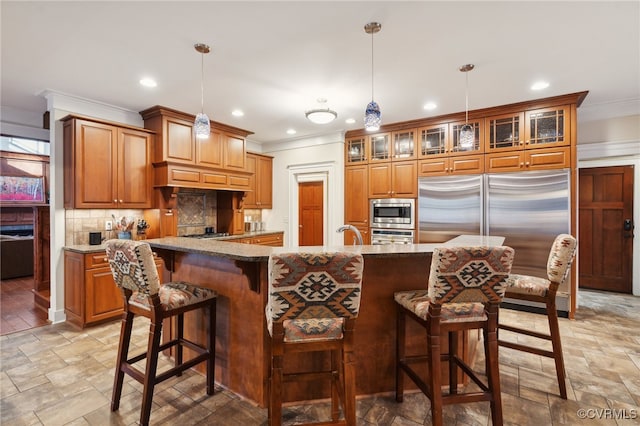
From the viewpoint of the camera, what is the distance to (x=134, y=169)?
13.1 ft

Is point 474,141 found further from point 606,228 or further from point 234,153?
point 234,153

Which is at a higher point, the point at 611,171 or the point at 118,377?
the point at 611,171

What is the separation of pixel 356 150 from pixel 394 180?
0.88 m

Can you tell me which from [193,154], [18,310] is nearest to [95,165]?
[193,154]

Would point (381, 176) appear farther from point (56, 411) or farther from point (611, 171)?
point (56, 411)

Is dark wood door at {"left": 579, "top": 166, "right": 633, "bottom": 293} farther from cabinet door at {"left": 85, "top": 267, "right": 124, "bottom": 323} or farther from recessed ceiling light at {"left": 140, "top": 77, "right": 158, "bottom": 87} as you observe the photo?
cabinet door at {"left": 85, "top": 267, "right": 124, "bottom": 323}

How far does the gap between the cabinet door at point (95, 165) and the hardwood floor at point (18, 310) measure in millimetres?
1438

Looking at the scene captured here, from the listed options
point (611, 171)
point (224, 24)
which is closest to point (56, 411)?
point (224, 24)

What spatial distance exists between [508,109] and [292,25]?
3.17 metres

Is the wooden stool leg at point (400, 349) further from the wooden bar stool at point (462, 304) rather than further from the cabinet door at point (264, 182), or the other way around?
the cabinet door at point (264, 182)

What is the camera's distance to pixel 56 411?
198cm

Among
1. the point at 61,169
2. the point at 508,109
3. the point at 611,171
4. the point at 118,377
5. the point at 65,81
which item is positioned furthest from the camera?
the point at 611,171

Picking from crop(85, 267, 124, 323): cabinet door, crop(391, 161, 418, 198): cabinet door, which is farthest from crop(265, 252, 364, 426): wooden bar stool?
crop(391, 161, 418, 198): cabinet door

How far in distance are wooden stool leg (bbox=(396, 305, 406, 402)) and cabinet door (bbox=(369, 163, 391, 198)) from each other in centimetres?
310
